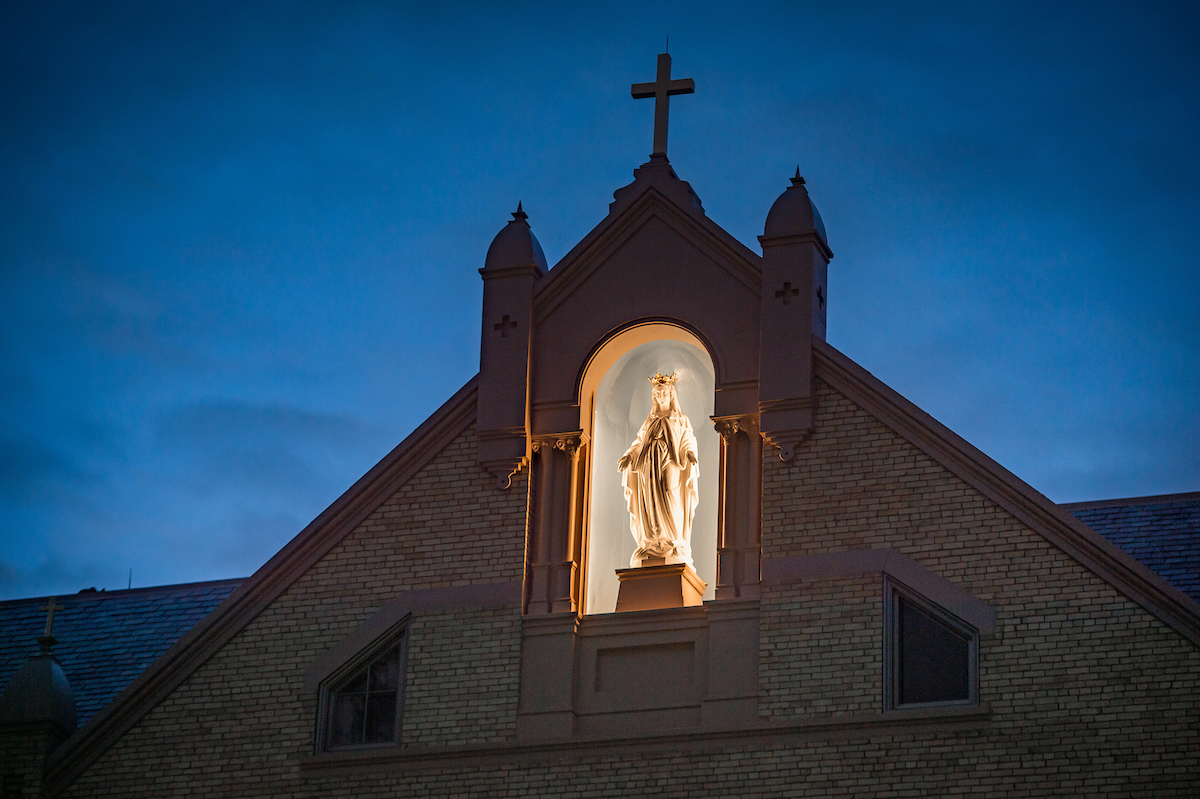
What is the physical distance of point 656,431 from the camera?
2080cm

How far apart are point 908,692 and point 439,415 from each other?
6215mm

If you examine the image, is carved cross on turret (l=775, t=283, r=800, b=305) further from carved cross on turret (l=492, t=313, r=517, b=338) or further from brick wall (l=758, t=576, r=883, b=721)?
brick wall (l=758, t=576, r=883, b=721)

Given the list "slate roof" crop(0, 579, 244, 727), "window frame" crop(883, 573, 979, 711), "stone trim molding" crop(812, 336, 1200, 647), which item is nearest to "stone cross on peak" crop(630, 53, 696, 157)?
"stone trim molding" crop(812, 336, 1200, 647)

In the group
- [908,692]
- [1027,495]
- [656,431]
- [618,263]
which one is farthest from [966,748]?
[618,263]

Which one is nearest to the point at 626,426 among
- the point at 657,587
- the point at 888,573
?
the point at 657,587

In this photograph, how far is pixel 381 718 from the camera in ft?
65.6

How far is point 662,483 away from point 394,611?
3258 millimetres

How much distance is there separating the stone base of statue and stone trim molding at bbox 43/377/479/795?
2.68 m

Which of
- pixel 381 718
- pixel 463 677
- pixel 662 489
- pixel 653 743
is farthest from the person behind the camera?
pixel 662 489

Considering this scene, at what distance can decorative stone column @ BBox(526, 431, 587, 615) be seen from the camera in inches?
784

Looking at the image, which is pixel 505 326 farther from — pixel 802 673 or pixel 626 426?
pixel 802 673

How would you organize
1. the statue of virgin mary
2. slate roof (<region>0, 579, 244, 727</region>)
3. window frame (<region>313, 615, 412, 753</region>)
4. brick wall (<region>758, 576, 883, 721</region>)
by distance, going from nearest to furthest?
1. brick wall (<region>758, 576, 883, 721</region>)
2. window frame (<region>313, 615, 412, 753</region>)
3. the statue of virgin mary
4. slate roof (<region>0, 579, 244, 727</region>)

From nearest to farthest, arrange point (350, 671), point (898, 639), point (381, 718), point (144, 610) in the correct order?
point (898, 639)
point (381, 718)
point (350, 671)
point (144, 610)

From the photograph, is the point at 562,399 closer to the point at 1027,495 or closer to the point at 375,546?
the point at 375,546
